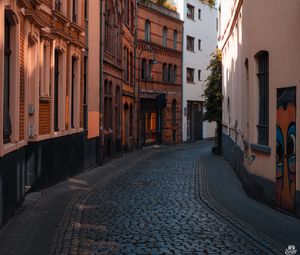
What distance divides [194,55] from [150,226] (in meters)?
37.4

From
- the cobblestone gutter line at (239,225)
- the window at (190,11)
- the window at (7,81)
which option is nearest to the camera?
the cobblestone gutter line at (239,225)

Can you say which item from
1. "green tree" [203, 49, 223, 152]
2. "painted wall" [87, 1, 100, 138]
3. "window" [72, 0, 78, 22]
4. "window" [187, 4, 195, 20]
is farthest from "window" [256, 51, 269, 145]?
"window" [187, 4, 195, 20]

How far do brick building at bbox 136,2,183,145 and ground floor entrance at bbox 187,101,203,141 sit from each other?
2.56m

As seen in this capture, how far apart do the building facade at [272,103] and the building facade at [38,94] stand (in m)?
5.01

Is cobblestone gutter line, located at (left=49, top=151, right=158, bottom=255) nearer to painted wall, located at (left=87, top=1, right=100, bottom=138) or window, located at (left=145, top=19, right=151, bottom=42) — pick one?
painted wall, located at (left=87, top=1, right=100, bottom=138)

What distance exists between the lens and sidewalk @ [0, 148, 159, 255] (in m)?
7.70

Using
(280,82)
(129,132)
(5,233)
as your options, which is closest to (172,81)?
(129,132)

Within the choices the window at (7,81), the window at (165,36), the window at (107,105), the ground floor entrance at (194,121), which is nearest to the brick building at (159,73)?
the window at (165,36)

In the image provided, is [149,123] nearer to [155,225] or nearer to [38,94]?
[38,94]

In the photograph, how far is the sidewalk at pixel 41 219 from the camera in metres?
7.70

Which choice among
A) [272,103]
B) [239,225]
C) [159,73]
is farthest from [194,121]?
[239,225]

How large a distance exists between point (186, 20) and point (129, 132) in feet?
50.3

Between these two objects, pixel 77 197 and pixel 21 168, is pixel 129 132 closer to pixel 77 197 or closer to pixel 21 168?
pixel 77 197

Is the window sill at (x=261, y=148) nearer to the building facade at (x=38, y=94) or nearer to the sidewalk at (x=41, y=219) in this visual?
the sidewalk at (x=41, y=219)
